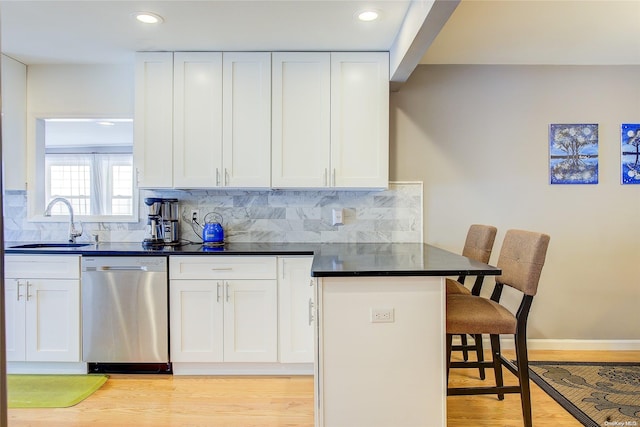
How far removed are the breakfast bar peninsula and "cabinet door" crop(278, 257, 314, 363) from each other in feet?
3.14

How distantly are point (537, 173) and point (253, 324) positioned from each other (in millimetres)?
2591

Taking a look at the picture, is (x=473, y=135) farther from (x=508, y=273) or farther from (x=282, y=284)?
(x=282, y=284)

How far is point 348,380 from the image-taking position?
162 centimetres

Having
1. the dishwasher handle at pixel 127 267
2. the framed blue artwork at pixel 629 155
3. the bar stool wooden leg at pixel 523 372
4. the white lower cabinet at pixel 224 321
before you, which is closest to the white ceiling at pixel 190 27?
the dishwasher handle at pixel 127 267

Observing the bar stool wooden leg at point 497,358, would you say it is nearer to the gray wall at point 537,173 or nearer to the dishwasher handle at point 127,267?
the gray wall at point 537,173

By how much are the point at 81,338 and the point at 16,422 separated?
0.59 metres

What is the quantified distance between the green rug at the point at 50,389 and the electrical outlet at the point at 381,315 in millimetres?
1978

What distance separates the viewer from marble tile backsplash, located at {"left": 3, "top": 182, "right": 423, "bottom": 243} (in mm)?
3055

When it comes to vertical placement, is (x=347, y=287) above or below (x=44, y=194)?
below

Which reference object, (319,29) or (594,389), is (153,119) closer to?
(319,29)

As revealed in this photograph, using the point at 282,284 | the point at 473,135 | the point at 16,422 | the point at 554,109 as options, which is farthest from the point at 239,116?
the point at 554,109

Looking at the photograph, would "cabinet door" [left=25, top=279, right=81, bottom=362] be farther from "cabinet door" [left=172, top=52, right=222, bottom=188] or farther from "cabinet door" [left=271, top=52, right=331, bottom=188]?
"cabinet door" [left=271, top=52, right=331, bottom=188]

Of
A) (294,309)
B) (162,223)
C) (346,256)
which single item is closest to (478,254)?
(346,256)

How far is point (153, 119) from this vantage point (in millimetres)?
2740
